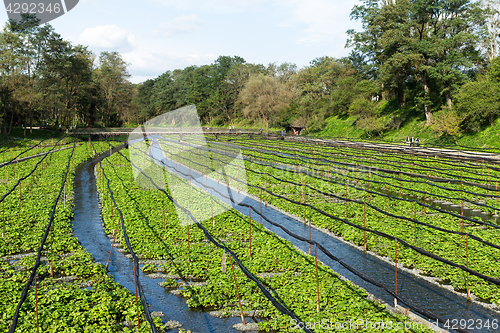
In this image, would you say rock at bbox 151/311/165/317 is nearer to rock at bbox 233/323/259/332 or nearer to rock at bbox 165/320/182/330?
rock at bbox 165/320/182/330

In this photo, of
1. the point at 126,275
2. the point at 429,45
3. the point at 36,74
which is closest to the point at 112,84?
the point at 36,74

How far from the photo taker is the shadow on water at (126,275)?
820 cm

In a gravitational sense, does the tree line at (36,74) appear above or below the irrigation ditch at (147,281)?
above

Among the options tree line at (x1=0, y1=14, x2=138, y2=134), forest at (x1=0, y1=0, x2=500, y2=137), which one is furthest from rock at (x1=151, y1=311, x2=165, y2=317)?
tree line at (x1=0, y1=14, x2=138, y2=134)

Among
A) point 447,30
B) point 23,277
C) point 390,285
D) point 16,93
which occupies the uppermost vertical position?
point 447,30

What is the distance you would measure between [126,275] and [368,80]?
56.7 meters

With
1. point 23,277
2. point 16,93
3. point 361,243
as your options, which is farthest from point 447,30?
point 16,93

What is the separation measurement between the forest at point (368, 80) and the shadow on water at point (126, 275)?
120ft

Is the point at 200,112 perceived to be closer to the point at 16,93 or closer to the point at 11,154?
the point at 16,93

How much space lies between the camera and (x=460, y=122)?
39.0 m

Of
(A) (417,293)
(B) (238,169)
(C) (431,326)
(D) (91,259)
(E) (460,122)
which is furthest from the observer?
(E) (460,122)

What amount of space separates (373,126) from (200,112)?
57.1 m

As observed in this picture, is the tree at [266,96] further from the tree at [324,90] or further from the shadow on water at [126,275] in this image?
the shadow on water at [126,275]

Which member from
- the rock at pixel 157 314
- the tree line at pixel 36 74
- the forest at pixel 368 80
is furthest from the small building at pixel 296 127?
the rock at pixel 157 314
